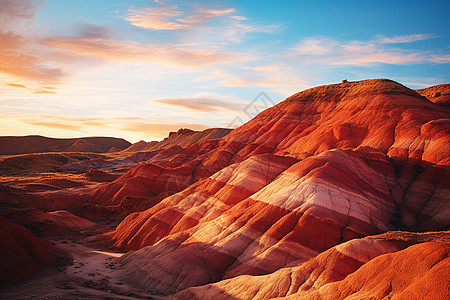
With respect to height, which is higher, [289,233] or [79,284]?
[289,233]

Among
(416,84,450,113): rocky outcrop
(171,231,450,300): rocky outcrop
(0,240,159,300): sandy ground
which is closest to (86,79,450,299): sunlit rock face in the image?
(171,231,450,300): rocky outcrop

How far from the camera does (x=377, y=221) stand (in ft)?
107

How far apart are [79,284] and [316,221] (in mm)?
22378

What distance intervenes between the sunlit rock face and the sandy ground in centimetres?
208

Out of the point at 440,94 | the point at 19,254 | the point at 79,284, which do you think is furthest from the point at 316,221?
the point at 440,94

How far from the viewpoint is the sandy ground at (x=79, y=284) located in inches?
1059

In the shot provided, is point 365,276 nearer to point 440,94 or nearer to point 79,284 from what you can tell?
point 79,284

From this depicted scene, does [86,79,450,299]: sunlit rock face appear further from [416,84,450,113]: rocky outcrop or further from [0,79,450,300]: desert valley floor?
[416,84,450,113]: rocky outcrop

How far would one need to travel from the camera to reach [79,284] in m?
30.7

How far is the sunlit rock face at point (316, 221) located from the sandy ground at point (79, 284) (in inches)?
81.9

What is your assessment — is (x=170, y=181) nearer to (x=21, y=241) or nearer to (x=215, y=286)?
(x=21, y=241)

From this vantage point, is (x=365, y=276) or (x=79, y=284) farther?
(x=79, y=284)

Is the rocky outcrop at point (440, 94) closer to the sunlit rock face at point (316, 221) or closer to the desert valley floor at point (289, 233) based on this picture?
the desert valley floor at point (289, 233)

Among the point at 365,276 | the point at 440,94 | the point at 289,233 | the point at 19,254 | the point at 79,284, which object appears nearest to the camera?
the point at 365,276
